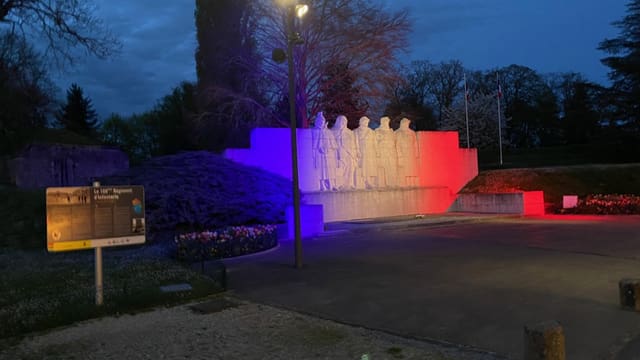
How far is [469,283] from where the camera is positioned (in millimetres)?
9008

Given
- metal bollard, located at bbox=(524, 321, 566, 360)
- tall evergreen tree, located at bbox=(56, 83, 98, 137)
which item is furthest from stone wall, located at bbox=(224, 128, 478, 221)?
tall evergreen tree, located at bbox=(56, 83, 98, 137)

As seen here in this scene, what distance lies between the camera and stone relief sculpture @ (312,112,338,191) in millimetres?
22844

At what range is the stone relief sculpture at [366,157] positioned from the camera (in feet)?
78.8

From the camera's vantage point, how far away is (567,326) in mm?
6320

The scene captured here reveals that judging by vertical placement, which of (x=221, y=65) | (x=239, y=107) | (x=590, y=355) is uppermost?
(x=221, y=65)

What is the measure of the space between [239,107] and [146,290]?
22549mm

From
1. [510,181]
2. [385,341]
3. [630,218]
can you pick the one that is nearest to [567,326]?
[385,341]

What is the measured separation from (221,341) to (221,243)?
23.2 feet

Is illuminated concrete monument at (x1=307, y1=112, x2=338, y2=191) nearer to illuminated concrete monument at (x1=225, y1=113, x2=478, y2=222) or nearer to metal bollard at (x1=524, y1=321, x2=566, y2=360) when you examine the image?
illuminated concrete monument at (x1=225, y1=113, x2=478, y2=222)

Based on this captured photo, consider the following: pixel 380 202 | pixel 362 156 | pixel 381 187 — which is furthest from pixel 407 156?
pixel 380 202

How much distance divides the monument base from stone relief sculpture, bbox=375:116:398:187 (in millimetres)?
737

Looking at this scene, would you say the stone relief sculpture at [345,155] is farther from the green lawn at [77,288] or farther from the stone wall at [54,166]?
the stone wall at [54,166]

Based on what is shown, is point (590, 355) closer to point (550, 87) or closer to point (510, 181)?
point (510, 181)

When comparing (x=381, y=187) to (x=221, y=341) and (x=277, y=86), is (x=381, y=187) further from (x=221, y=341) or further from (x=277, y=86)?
(x=221, y=341)
